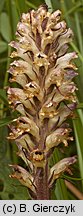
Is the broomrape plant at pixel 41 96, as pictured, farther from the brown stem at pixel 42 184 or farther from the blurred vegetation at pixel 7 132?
the blurred vegetation at pixel 7 132

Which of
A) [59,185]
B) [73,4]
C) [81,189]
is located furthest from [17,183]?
[73,4]

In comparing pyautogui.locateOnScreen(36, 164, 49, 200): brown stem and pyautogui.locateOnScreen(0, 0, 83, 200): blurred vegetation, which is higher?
pyautogui.locateOnScreen(0, 0, 83, 200): blurred vegetation

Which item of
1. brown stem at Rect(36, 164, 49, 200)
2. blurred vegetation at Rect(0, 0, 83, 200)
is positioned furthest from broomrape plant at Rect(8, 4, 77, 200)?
blurred vegetation at Rect(0, 0, 83, 200)

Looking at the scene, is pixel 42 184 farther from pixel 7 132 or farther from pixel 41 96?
pixel 7 132

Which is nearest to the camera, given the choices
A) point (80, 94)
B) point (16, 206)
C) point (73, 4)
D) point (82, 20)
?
point (16, 206)

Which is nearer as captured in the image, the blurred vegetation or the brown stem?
the brown stem

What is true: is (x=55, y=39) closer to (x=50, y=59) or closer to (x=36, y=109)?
(x=50, y=59)

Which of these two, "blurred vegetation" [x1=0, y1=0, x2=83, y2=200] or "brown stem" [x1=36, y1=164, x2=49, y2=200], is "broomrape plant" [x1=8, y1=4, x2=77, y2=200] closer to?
"brown stem" [x1=36, y1=164, x2=49, y2=200]

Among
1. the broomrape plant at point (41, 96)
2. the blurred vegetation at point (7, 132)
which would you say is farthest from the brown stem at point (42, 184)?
the blurred vegetation at point (7, 132)
